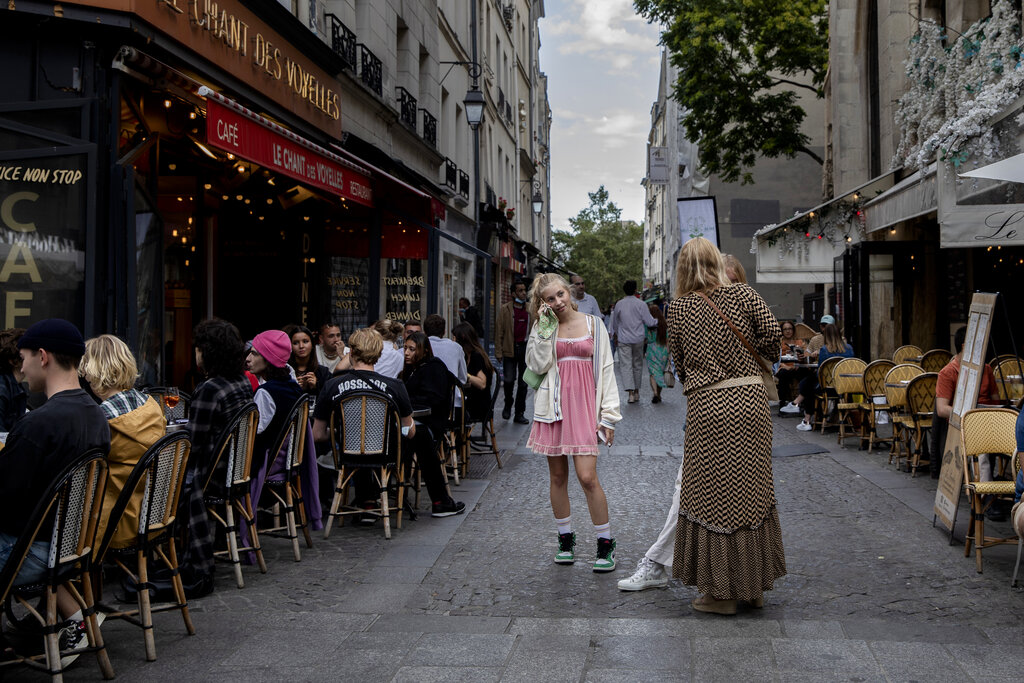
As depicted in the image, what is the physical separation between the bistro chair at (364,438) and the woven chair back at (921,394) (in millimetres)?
4961

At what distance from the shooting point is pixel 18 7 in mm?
7031

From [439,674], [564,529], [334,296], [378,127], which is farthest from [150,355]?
[378,127]

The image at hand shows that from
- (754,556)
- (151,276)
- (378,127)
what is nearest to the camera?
(754,556)

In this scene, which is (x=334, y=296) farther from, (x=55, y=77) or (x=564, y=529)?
(x=564, y=529)

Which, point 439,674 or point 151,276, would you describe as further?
point 151,276

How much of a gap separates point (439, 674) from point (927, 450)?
7.07 meters

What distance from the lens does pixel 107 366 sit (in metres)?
4.71

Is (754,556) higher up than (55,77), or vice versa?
(55,77)

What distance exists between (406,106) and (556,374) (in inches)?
526

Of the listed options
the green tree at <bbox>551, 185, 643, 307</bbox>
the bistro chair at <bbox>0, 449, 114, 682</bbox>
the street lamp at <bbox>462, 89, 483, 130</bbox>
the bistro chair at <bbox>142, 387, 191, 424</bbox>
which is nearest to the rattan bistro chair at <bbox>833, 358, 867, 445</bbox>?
the bistro chair at <bbox>142, 387, 191, 424</bbox>

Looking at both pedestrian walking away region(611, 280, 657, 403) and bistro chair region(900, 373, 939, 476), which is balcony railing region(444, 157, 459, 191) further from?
bistro chair region(900, 373, 939, 476)

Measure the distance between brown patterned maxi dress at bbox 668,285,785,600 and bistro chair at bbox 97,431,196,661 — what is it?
8.33 feet

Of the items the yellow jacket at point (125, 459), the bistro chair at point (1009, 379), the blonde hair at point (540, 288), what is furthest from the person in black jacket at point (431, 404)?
the bistro chair at point (1009, 379)

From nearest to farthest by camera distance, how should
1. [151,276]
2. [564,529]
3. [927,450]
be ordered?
[564,529] < [151,276] < [927,450]
